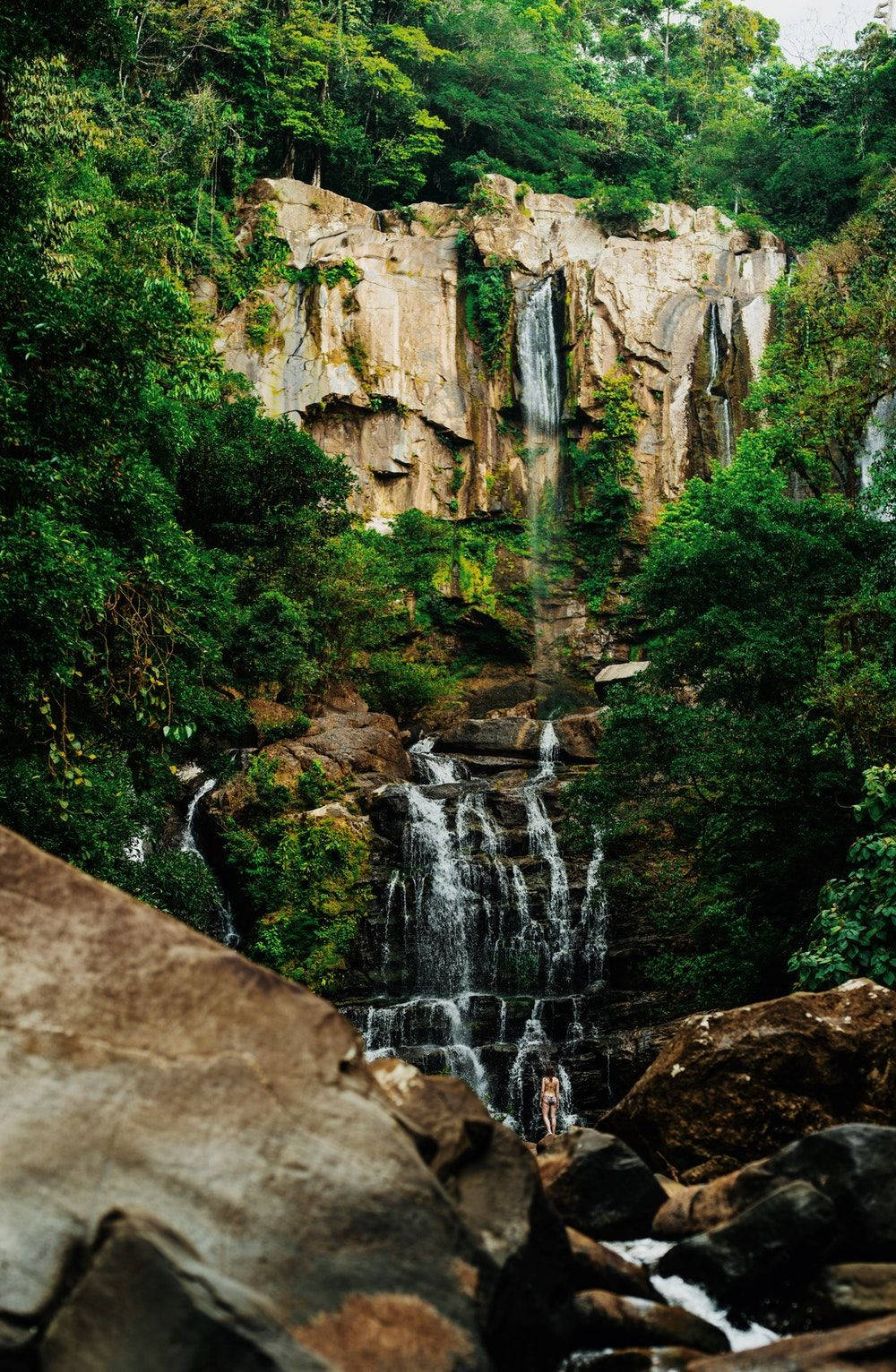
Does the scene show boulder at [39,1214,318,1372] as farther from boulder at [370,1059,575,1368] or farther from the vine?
the vine

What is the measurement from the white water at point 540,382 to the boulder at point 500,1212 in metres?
32.4

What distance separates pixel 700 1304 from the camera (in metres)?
5.13

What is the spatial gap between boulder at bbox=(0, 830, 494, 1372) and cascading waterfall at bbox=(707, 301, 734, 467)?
3198 centimetres

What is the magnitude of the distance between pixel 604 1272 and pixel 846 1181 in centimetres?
119

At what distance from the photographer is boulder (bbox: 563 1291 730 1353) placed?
451 centimetres

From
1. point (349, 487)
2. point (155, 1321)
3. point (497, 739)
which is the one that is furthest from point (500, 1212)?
point (349, 487)

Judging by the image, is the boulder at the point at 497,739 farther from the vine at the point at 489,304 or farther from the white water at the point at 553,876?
the vine at the point at 489,304

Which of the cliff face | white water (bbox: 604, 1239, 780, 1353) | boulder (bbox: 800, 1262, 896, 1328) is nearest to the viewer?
boulder (bbox: 800, 1262, 896, 1328)

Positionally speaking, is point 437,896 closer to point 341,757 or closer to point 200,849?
point 341,757

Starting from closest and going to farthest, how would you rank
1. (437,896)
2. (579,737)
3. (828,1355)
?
(828,1355) → (437,896) → (579,737)

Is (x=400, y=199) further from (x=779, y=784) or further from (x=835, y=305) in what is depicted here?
(x=779, y=784)

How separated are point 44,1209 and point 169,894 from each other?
35.7ft

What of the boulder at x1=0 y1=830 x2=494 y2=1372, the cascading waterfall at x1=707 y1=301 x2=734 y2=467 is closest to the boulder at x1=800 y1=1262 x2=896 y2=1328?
the boulder at x1=0 y1=830 x2=494 y2=1372

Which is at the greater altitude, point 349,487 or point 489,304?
point 489,304
